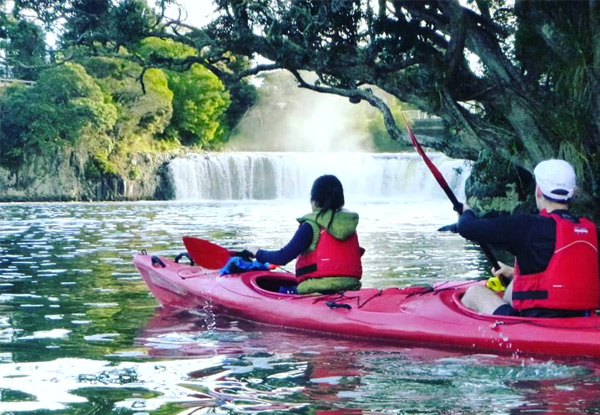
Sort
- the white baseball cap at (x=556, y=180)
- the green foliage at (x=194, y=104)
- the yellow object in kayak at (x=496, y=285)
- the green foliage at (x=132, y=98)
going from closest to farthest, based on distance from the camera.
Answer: the white baseball cap at (x=556, y=180)
the yellow object in kayak at (x=496, y=285)
the green foliage at (x=132, y=98)
the green foliage at (x=194, y=104)

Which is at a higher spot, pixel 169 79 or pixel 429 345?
pixel 169 79

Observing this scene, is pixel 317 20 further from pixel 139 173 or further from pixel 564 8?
pixel 139 173

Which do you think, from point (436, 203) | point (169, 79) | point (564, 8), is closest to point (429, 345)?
point (564, 8)

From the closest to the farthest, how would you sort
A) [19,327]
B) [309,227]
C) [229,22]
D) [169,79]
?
[309,227] → [19,327] → [229,22] → [169,79]

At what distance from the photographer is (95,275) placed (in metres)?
11.5

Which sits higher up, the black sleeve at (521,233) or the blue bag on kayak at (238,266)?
the black sleeve at (521,233)

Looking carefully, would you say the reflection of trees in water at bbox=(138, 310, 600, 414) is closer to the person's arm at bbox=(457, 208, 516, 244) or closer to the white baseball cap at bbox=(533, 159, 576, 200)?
the person's arm at bbox=(457, 208, 516, 244)

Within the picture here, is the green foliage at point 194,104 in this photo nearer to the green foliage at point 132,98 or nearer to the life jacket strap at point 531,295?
the green foliage at point 132,98

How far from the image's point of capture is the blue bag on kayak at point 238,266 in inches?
313

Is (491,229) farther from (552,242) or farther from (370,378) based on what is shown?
(370,378)

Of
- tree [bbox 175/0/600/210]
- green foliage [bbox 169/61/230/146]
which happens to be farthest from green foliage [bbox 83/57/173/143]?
tree [bbox 175/0/600/210]

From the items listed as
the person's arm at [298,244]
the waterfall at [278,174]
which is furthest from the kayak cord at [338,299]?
the waterfall at [278,174]

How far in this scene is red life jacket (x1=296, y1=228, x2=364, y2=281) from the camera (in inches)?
277

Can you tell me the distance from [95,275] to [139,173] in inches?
1136
